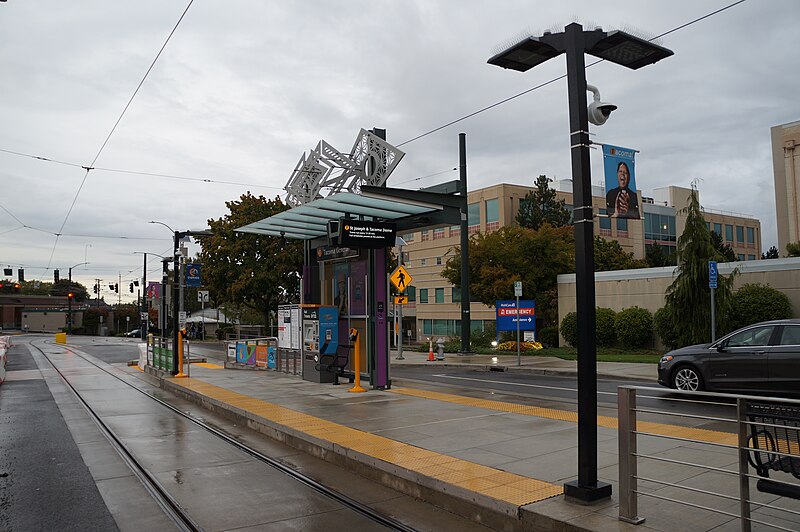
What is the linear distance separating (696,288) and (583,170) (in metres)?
17.2

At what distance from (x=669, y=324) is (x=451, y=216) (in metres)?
14.0

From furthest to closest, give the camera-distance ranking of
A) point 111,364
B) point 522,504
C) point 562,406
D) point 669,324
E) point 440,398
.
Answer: point 111,364 → point 669,324 → point 440,398 → point 562,406 → point 522,504

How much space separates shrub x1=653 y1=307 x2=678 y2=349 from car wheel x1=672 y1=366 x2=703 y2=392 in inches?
461

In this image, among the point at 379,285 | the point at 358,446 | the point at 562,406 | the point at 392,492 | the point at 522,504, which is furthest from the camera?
the point at 379,285

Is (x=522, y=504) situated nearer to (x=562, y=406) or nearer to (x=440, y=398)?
(x=562, y=406)

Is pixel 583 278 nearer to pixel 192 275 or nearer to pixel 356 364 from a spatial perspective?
pixel 356 364

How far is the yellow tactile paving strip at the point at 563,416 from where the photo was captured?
28.0ft

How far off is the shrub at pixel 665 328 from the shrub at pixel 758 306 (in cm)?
240

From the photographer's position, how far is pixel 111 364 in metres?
28.6

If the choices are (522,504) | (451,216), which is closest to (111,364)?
(451,216)

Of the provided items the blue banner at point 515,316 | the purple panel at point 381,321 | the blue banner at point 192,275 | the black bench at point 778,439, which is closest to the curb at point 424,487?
the black bench at point 778,439

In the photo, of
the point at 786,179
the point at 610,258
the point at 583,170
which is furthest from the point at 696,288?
the point at 786,179

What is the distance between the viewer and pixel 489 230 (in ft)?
175

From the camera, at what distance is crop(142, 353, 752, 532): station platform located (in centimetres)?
558
